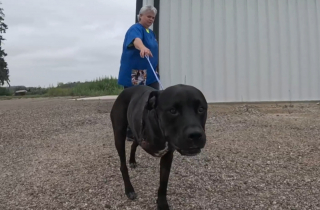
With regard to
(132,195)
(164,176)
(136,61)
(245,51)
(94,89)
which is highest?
(245,51)

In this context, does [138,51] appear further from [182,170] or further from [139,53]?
[182,170]

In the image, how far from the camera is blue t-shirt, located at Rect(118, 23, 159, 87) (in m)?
4.52

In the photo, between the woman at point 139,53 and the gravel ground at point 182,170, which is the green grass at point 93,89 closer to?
the gravel ground at point 182,170

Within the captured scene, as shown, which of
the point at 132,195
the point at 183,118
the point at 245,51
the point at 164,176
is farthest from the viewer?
the point at 245,51

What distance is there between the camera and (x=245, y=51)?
835 cm

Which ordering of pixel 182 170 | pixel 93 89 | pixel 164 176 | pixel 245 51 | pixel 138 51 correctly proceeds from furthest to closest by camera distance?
1. pixel 93 89
2. pixel 245 51
3. pixel 138 51
4. pixel 182 170
5. pixel 164 176

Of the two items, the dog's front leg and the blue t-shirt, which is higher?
the blue t-shirt

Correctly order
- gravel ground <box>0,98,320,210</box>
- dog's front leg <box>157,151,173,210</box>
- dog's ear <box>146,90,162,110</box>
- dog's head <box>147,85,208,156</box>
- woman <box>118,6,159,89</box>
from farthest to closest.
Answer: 1. woman <box>118,6,159,89</box>
2. gravel ground <box>0,98,320,210</box>
3. dog's front leg <box>157,151,173,210</box>
4. dog's ear <box>146,90,162,110</box>
5. dog's head <box>147,85,208,156</box>

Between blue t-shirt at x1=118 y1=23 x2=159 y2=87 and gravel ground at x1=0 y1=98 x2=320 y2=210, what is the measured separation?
87 cm

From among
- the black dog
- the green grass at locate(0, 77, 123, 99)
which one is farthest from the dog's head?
the green grass at locate(0, 77, 123, 99)

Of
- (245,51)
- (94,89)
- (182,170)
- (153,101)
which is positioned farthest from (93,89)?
(153,101)

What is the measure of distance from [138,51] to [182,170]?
1.44m

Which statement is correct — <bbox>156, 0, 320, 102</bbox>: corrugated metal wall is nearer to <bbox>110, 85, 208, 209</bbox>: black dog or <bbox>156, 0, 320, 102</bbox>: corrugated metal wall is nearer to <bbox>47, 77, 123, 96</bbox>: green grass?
<bbox>110, 85, 208, 209</bbox>: black dog

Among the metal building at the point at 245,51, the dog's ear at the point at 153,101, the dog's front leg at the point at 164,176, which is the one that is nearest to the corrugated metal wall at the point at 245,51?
the metal building at the point at 245,51
